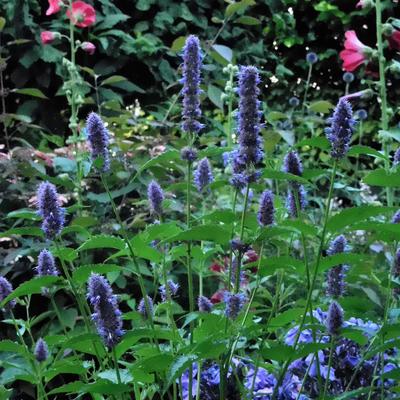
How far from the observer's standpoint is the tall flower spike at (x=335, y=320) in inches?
51.6

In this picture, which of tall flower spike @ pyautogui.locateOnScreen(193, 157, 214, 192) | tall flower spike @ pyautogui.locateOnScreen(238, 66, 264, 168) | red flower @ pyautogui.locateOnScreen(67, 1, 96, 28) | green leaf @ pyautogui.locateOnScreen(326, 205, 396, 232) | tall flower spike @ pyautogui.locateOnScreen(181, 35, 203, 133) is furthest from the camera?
red flower @ pyautogui.locateOnScreen(67, 1, 96, 28)

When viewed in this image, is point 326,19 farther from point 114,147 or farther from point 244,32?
point 114,147

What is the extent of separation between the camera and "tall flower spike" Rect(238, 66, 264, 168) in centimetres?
127

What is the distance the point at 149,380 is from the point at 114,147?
192 centimetres

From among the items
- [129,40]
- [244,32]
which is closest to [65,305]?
[129,40]

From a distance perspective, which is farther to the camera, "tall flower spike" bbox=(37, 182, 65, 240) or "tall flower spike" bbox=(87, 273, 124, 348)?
"tall flower spike" bbox=(37, 182, 65, 240)

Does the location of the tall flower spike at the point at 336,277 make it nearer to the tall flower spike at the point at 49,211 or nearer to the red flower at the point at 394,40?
the tall flower spike at the point at 49,211

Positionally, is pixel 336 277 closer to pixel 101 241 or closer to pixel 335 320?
pixel 335 320

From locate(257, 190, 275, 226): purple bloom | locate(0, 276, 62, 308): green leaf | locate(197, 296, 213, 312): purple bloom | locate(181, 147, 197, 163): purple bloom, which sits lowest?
locate(197, 296, 213, 312): purple bloom

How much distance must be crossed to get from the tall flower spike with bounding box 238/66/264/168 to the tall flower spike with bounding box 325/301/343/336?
29cm

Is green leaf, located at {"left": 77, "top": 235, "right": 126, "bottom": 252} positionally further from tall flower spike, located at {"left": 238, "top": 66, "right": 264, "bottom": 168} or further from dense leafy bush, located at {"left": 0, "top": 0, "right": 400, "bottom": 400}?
tall flower spike, located at {"left": 238, "top": 66, "right": 264, "bottom": 168}

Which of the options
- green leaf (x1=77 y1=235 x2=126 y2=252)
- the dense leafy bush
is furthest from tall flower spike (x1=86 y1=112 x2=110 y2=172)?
green leaf (x1=77 y1=235 x2=126 y2=252)

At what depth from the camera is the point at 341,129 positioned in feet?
4.06

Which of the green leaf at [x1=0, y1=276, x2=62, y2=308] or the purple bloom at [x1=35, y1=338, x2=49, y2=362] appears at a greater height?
the green leaf at [x1=0, y1=276, x2=62, y2=308]
